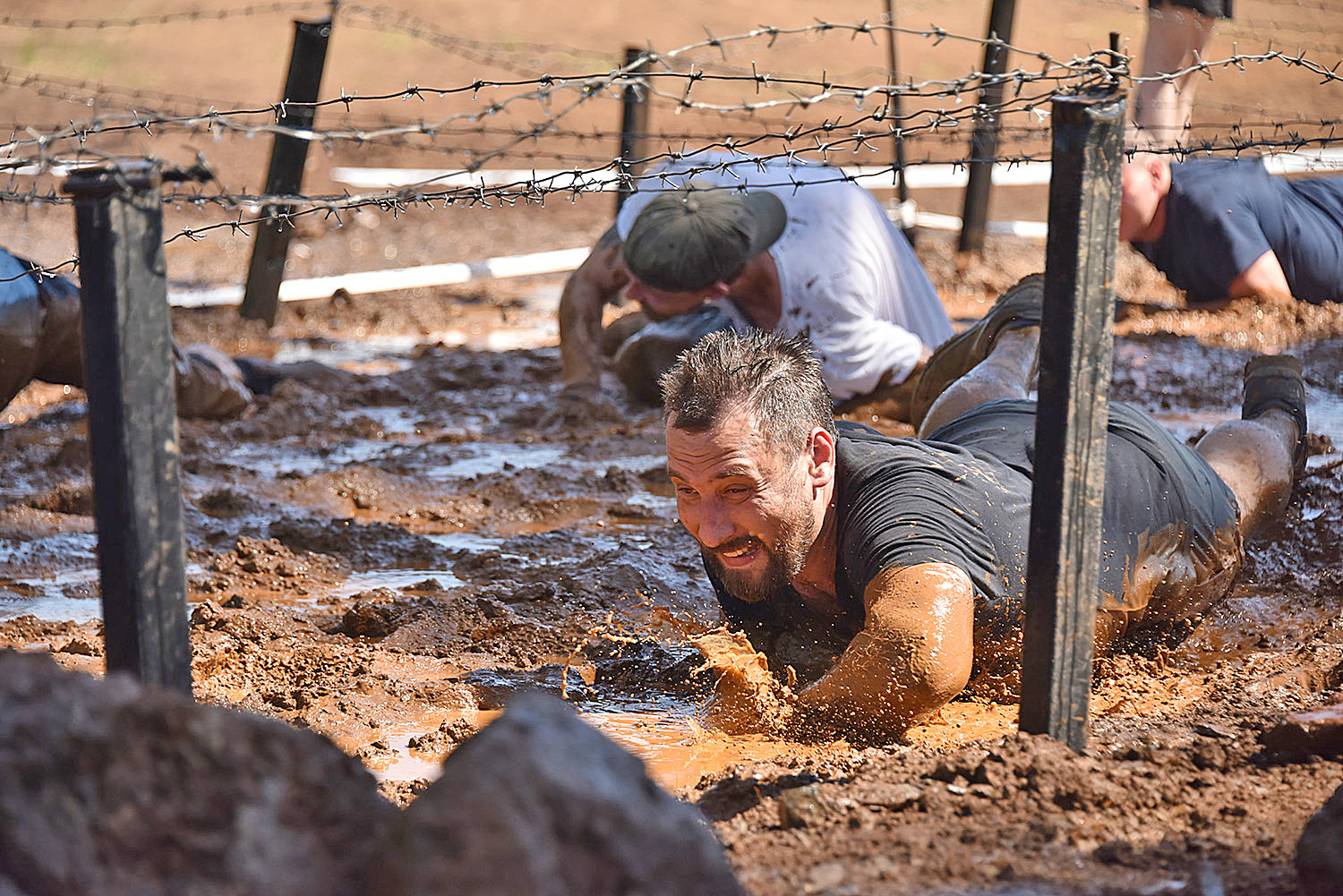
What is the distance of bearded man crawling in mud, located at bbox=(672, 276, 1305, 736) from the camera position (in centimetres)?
285

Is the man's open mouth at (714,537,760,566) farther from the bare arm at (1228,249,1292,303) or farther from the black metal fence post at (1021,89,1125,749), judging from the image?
the bare arm at (1228,249,1292,303)

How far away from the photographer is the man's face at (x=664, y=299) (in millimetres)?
5707

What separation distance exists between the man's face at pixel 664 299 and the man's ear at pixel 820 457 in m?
2.61

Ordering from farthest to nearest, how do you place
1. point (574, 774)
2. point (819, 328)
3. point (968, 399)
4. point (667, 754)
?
1. point (819, 328)
2. point (968, 399)
3. point (667, 754)
4. point (574, 774)

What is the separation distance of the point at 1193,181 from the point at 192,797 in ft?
18.4

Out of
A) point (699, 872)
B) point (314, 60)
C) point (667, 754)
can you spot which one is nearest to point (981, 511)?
point (667, 754)

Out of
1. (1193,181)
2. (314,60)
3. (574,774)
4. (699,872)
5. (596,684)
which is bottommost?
(596,684)

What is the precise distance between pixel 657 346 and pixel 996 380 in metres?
2.36

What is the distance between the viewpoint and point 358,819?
5.79 ft

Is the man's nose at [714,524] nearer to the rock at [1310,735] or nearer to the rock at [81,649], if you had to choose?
the rock at [1310,735]

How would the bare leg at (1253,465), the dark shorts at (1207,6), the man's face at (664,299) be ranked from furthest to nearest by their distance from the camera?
the dark shorts at (1207,6), the man's face at (664,299), the bare leg at (1253,465)

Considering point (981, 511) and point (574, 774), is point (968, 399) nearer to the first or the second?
point (981, 511)

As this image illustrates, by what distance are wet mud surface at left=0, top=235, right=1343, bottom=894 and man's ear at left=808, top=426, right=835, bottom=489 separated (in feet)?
2.02

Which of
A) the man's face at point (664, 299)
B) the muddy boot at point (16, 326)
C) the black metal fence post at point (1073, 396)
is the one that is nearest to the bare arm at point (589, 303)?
the man's face at point (664, 299)
